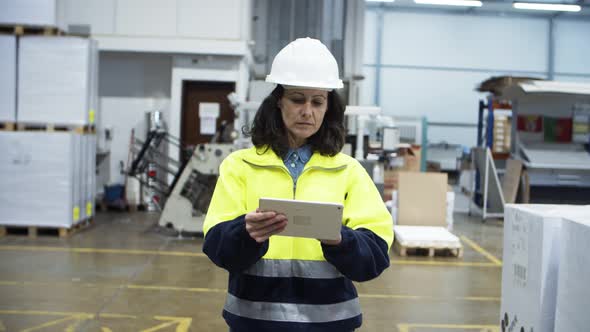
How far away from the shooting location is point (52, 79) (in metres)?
7.91

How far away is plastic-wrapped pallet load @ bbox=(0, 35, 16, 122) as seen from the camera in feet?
25.5

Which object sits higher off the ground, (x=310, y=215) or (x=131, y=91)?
(x=131, y=91)

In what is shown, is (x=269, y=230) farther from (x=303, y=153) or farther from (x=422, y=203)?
(x=422, y=203)

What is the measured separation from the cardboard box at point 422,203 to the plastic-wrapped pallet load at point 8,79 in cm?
555

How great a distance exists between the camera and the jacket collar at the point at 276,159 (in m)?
1.85

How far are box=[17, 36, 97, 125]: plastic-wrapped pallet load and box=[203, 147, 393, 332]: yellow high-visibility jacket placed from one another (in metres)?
6.82

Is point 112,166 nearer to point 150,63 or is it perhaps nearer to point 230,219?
point 150,63

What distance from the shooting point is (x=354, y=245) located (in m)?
1.71

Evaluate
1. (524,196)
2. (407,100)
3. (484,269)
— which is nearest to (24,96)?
(484,269)

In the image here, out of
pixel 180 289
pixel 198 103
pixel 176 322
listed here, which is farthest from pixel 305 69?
pixel 198 103

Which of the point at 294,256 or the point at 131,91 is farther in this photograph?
the point at 131,91

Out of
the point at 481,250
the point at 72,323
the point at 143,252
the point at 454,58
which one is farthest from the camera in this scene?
the point at 454,58

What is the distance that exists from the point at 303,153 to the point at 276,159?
0.37 feet

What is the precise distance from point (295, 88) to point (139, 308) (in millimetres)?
3801
